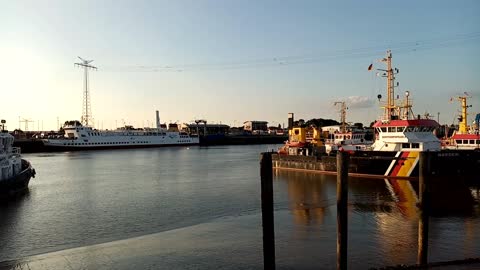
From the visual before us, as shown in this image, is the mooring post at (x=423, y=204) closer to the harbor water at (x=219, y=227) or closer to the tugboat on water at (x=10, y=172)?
the harbor water at (x=219, y=227)

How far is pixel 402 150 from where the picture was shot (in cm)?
3509

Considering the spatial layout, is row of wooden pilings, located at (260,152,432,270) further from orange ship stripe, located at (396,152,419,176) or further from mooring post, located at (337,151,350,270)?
orange ship stripe, located at (396,152,419,176)

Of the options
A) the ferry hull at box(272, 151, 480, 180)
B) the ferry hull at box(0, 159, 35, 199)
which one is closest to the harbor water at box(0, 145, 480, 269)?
the ferry hull at box(0, 159, 35, 199)

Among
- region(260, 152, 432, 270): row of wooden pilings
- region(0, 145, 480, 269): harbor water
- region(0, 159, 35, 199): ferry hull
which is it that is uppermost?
region(260, 152, 432, 270): row of wooden pilings

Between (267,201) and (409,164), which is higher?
(267,201)

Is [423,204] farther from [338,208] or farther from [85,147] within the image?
[85,147]

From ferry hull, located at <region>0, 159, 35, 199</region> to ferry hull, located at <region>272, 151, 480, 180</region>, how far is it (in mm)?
28110

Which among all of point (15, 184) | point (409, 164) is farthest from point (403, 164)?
point (15, 184)

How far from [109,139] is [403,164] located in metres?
99.1

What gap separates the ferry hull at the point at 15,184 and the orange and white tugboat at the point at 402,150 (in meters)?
28.5

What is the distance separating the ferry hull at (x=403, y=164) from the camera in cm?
3316

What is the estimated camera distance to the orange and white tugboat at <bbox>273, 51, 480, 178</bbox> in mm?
33219

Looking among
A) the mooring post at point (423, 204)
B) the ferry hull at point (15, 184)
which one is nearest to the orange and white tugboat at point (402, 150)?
the mooring post at point (423, 204)

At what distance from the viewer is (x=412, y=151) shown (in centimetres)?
3384
